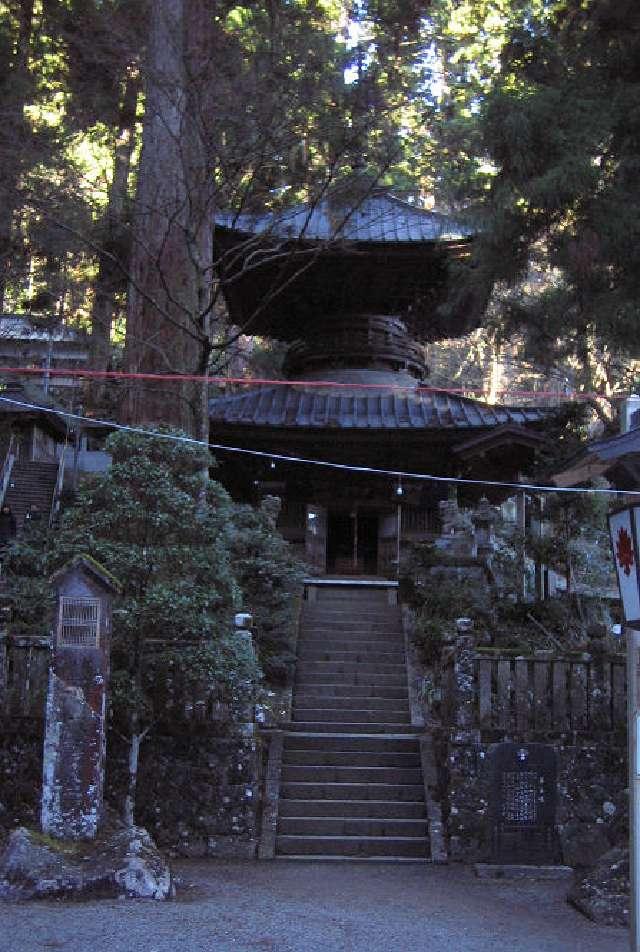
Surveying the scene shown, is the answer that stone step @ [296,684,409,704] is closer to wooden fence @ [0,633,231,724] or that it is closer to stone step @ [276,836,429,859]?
stone step @ [276,836,429,859]

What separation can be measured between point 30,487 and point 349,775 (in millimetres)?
13472

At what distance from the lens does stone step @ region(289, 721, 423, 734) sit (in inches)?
438

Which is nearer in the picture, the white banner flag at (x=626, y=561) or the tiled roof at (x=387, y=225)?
the white banner flag at (x=626, y=561)

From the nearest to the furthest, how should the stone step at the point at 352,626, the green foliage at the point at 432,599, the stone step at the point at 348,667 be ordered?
the stone step at the point at 348,667, the green foliage at the point at 432,599, the stone step at the point at 352,626

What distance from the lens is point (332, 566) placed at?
18.0 meters

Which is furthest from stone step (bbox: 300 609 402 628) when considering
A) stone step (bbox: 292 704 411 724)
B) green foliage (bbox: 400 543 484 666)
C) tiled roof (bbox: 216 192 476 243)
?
tiled roof (bbox: 216 192 476 243)

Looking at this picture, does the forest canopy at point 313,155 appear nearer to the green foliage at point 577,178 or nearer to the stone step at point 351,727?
the green foliage at point 577,178

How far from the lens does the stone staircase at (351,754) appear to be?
9125 millimetres

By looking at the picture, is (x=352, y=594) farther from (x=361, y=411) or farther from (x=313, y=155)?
(x=313, y=155)

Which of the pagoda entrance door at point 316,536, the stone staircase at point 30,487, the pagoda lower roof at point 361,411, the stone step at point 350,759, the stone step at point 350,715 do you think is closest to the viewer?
the stone step at point 350,759

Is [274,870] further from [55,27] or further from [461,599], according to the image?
[55,27]

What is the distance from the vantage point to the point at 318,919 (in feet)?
20.9

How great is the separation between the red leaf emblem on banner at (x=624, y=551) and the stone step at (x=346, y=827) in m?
4.79

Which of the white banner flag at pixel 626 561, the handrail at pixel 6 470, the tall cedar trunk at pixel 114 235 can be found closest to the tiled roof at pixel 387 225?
the tall cedar trunk at pixel 114 235
